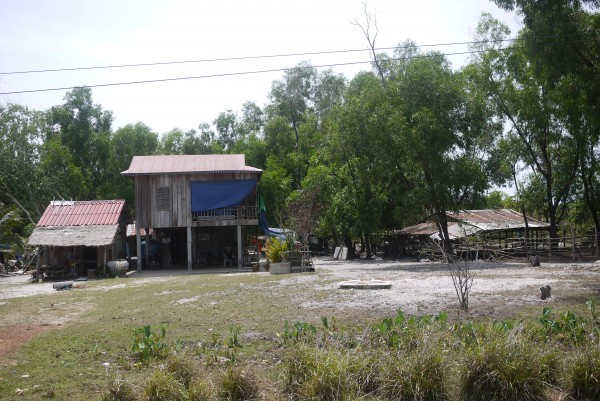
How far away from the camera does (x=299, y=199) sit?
40.7 m

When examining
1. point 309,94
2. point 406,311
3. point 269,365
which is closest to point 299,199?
point 309,94

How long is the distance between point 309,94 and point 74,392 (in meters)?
52.8

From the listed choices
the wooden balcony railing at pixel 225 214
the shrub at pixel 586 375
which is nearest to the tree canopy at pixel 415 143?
the wooden balcony railing at pixel 225 214

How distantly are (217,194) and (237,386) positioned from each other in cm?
2530

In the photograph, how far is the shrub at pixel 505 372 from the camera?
7223 mm

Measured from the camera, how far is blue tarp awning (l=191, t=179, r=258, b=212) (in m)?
32.1

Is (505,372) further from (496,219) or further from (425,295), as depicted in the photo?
(496,219)

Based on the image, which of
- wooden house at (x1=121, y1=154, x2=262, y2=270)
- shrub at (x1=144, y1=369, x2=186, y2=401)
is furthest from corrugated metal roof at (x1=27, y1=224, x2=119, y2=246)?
shrub at (x1=144, y1=369, x2=186, y2=401)

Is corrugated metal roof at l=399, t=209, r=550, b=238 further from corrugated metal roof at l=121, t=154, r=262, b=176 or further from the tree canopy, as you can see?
corrugated metal roof at l=121, t=154, r=262, b=176

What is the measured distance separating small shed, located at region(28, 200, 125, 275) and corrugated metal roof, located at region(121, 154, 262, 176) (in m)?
2.38

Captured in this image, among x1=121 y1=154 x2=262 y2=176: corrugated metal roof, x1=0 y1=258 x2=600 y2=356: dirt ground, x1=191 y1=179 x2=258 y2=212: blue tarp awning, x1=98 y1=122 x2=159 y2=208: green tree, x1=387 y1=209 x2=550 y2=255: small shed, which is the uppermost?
x1=98 y1=122 x2=159 y2=208: green tree

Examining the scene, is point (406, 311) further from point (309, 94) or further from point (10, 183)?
point (309, 94)

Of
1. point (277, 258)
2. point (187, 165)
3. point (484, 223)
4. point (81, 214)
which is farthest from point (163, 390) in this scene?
point (484, 223)

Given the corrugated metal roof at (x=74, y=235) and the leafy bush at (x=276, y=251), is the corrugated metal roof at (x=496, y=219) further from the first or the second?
the corrugated metal roof at (x=74, y=235)
